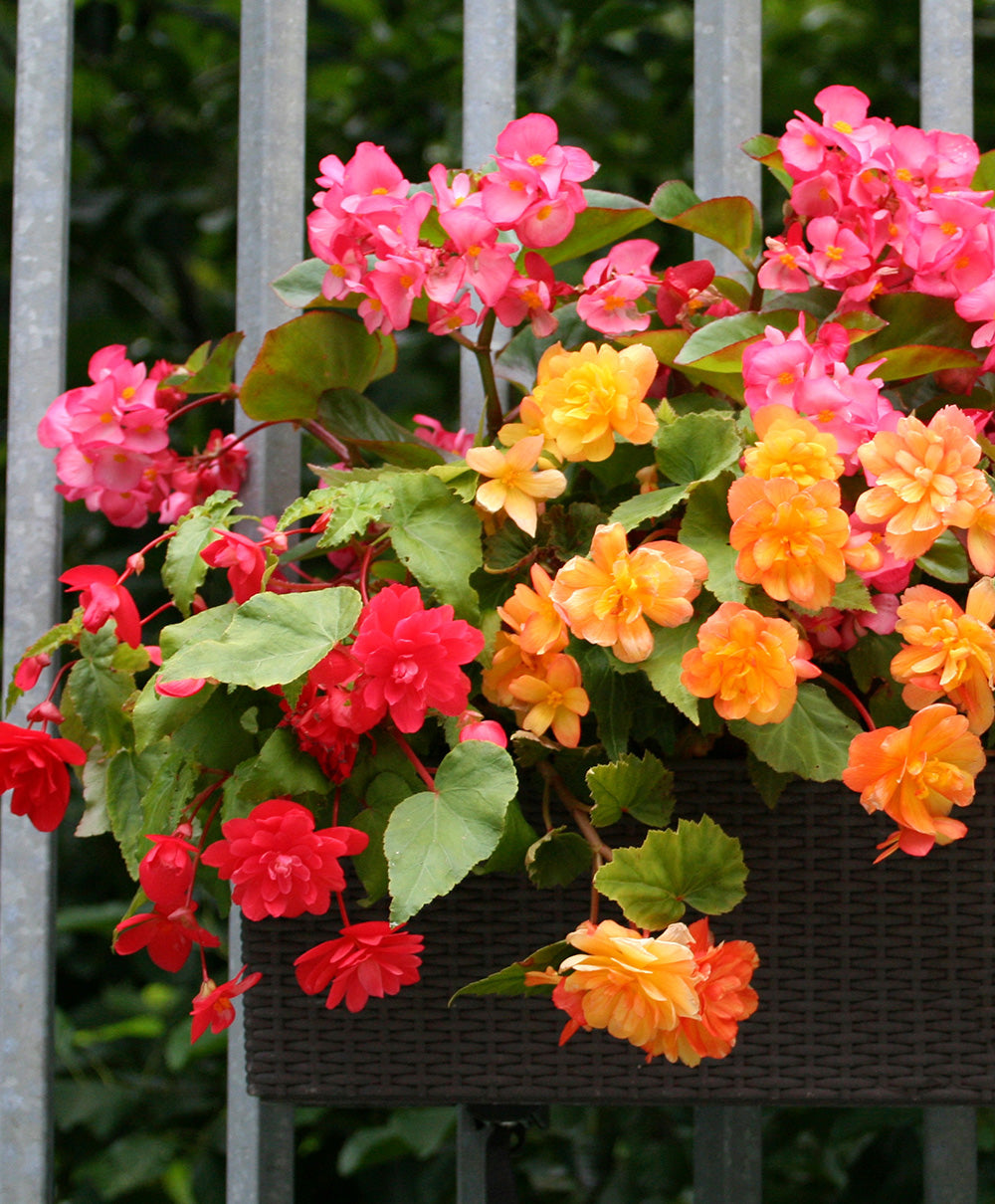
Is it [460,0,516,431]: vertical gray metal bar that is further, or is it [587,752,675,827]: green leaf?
[460,0,516,431]: vertical gray metal bar

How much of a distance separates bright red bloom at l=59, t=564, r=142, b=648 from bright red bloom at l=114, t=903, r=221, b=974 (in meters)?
0.16

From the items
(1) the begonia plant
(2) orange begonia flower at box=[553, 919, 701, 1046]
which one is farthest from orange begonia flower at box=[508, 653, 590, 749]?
(2) orange begonia flower at box=[553, 919, 701, 1046]

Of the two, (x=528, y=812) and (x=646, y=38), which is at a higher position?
(x=646, y=38)

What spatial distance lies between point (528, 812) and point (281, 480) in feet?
1.21

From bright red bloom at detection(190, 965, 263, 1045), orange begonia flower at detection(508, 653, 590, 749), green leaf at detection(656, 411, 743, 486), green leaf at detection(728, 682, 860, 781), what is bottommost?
bright red bloom at detection(190, 965, 263, 1045)

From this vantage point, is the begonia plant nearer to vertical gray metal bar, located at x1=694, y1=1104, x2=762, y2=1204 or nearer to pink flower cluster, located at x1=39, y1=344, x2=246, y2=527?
pink flower cluster, located at x1=39, y1=344, x2=246, y2=527

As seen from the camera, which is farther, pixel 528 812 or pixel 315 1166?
pixel 315 1166

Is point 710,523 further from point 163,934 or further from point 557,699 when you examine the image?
point 163,934

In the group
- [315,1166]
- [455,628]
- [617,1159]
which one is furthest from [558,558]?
[617,1159]

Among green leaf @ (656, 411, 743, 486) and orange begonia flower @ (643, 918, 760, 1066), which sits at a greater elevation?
green leaf @ (656, 411, 743, 486)

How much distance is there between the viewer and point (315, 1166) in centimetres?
146

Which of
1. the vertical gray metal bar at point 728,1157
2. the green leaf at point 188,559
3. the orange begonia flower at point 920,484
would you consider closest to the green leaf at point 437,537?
the green leaf at point 188,559

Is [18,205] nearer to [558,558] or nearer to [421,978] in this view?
[558,558]

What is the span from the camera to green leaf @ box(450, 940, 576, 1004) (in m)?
0.60
